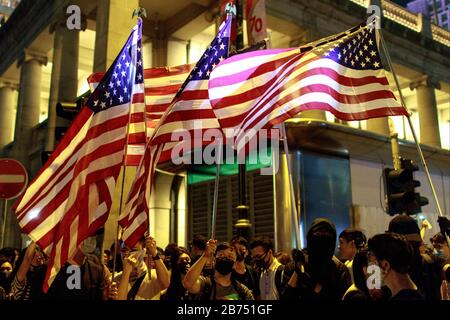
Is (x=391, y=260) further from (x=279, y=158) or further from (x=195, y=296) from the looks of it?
(x=279, y=158)

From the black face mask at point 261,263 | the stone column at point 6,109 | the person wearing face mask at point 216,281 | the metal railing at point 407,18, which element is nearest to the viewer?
the person wearing face mask at point 216,281

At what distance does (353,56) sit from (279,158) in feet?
21.2

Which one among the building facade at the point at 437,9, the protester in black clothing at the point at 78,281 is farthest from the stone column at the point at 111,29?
the building facade at the point at 437,9

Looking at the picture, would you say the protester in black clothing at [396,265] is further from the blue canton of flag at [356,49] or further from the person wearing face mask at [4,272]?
the person wearing face mask at [4,272]

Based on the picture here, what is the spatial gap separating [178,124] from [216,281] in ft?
6.90

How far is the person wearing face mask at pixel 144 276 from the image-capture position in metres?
5.20

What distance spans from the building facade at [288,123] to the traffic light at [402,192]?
241cm

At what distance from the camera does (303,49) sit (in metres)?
6.22

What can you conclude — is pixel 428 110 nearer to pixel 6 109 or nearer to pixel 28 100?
pixel 28 100

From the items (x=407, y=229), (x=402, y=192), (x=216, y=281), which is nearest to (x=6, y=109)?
(x=402, y=192)

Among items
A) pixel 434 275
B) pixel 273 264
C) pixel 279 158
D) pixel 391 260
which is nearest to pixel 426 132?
pixel 279 158

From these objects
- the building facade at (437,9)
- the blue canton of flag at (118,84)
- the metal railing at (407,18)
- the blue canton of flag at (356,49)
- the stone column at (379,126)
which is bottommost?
the blue canton of flag at (118,84)

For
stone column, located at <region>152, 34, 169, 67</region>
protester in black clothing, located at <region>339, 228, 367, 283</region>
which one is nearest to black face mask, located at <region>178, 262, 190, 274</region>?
protester in black clothing, located at <region>339, 228, 367, 283</region>

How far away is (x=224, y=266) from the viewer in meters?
4.91
